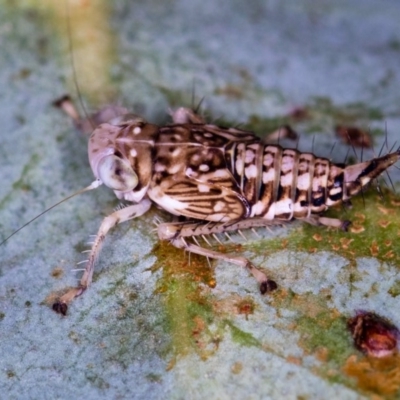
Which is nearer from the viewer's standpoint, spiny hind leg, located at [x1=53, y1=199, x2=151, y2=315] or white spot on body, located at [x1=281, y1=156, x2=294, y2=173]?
spiny hind leg, located at [x1=53, y1=199, x2=151, y2=315]

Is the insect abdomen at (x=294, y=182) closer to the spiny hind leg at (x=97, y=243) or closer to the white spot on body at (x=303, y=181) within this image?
the white spot on body at (x=303, y=181)

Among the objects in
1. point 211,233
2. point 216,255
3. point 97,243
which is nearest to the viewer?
point 216,255

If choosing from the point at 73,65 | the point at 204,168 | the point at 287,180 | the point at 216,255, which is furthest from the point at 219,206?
the point at 73,65

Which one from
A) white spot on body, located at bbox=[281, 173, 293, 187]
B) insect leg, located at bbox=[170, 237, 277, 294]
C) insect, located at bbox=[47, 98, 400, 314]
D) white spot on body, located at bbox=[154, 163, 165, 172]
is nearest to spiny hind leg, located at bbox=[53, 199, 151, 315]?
insect, located at bbox=[47, 98, 400, 314]

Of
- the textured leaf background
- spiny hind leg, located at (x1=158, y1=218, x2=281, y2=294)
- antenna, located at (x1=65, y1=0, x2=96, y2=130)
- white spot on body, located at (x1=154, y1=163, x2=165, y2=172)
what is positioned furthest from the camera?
antenna, located at (x1=65, y1=0, x2=96, y2=130)

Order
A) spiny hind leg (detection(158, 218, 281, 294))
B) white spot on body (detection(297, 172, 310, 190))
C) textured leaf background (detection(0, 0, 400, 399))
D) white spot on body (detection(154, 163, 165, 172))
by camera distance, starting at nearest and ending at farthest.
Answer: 1. textured leaf background (detection(0, 0, 400, 399))
2. spiny hind leg (detection(158, 218, 281, 294))
3. white spot on body (detection(297, 172, 310, 190))
4. white spot on body (detection(154, 163, 165, 172))

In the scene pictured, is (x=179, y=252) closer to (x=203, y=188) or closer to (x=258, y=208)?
(x=203, y=188)

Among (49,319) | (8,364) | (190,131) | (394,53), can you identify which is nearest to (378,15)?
(394,53)

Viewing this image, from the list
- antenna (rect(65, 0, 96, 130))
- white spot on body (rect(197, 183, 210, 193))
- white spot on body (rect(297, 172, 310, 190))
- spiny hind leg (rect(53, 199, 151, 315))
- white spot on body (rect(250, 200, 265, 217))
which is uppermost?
antenna (rect(65, 0, 96, 130))

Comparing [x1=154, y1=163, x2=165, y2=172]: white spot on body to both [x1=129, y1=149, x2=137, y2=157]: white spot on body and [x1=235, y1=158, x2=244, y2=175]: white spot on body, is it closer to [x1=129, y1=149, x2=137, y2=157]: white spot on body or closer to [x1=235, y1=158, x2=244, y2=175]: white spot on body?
[x1=129, y1=149, x2=137, y2=157]: white spot on body
